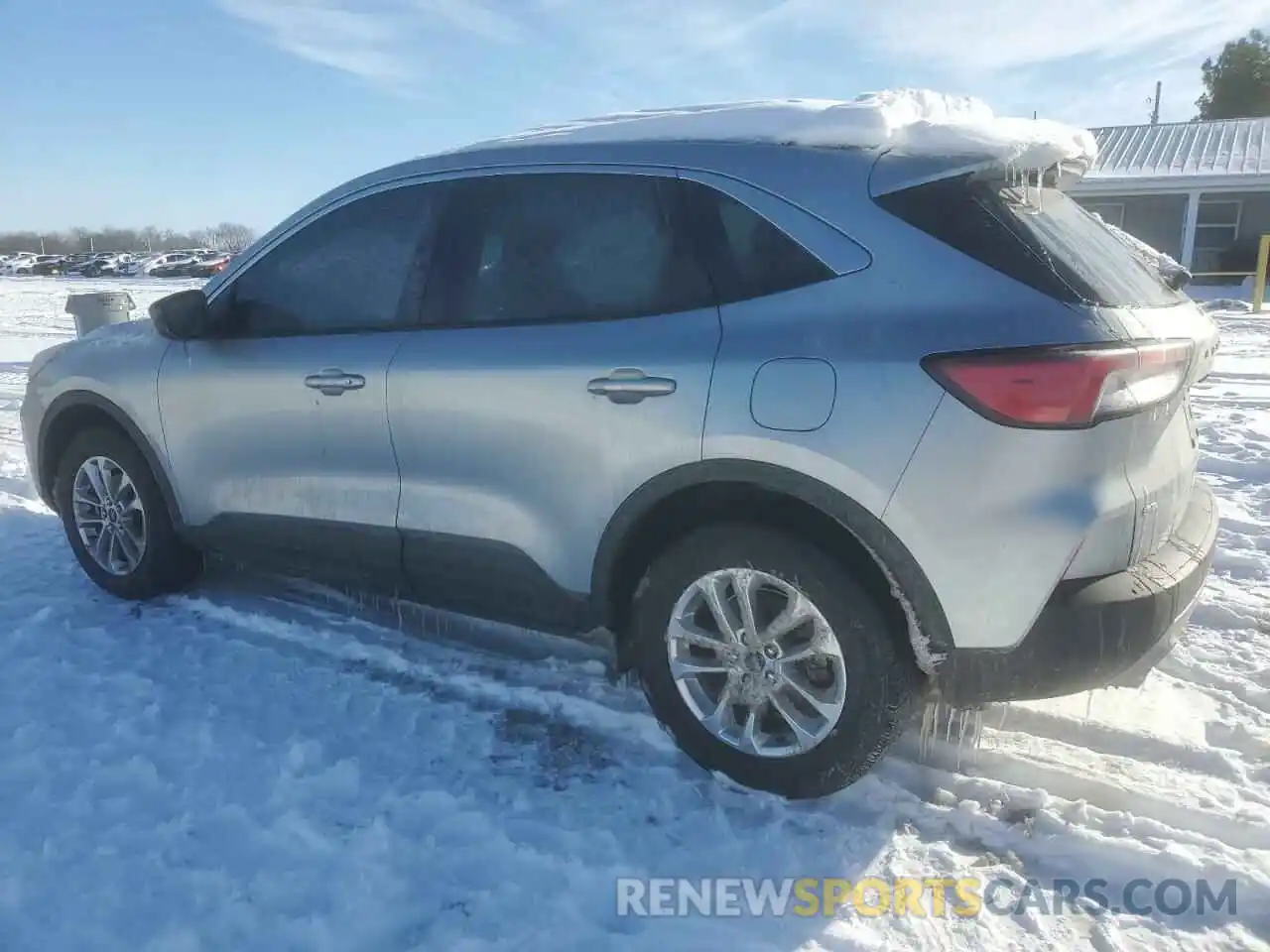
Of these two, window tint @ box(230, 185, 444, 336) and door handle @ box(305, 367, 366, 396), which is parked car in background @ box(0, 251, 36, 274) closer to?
window tint @ box(230, 185, 444, 336)

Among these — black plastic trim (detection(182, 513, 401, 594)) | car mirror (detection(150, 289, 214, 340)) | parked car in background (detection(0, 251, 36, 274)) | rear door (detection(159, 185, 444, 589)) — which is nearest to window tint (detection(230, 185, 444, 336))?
rear door (detection(159, 185, 444, 589))

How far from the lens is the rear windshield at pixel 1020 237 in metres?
2.33

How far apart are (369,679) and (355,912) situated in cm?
120

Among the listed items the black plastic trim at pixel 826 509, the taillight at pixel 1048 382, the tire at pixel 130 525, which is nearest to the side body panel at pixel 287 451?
the tire at pixel 130 525

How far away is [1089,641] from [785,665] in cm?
77

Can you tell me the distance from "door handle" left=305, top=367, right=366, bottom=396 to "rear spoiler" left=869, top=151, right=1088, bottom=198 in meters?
1.79

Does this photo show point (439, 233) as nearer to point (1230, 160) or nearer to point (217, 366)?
point (217, 366)

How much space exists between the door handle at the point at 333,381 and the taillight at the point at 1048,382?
1.92 metres

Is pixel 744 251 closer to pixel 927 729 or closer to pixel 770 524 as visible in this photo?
pixel 770 524

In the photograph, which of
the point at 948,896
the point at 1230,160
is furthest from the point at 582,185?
the point at 1230,160

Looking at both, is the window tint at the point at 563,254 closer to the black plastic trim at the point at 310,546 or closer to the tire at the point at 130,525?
the black plastic trim at the point at 310,546

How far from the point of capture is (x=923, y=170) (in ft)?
8.02

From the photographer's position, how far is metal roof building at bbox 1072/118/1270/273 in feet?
76.1

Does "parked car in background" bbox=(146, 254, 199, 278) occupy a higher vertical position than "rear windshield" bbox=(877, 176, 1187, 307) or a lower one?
higher
